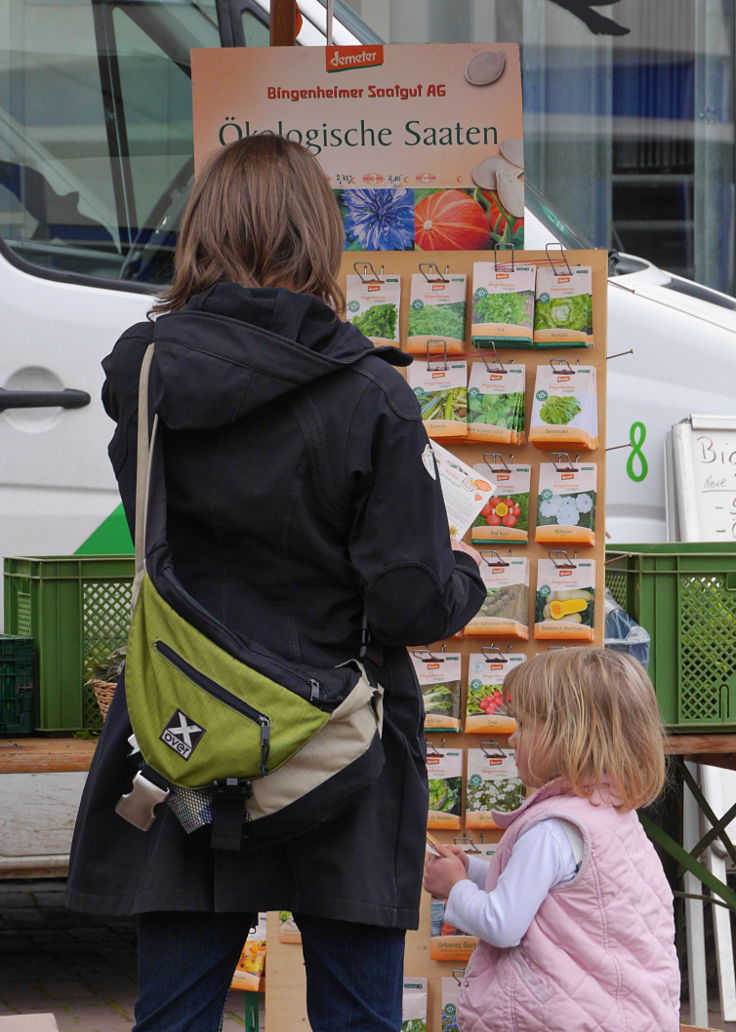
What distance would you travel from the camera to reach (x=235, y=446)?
1.92 m

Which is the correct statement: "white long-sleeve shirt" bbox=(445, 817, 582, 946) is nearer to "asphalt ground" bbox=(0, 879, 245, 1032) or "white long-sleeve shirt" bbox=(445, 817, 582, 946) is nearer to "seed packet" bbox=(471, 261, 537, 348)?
"seed packet" bbox=(471, 261, 537, 348)

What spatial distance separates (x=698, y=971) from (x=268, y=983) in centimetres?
166

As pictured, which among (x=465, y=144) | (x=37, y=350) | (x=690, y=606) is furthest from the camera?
(x=37, y=350)

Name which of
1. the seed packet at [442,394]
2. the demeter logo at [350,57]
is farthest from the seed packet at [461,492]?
the demeter logo at [350,57]

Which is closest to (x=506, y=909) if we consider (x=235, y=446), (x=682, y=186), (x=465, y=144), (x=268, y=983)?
(x=268, y=983)

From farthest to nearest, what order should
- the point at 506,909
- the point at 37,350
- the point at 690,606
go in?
1. the point at 37,350
2. the point at 690,606
3. the point at 506,909

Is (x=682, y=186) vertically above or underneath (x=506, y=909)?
above

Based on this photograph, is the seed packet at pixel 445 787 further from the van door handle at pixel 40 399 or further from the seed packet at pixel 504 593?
the van door handle at pixel 40 399

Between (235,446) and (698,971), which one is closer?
(235,446)

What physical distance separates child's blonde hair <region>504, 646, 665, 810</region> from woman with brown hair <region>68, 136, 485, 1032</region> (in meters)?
0.62

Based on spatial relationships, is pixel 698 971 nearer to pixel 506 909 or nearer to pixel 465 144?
pixel 506 909

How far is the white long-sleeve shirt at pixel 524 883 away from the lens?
2496 millimetres

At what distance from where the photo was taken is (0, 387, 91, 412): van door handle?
13.9 ft

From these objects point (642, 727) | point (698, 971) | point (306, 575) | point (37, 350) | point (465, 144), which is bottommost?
point (698, 971)
